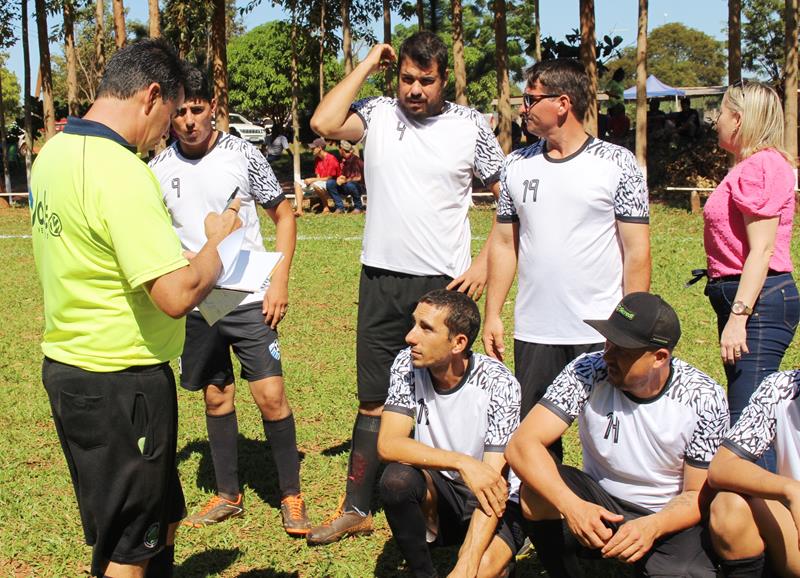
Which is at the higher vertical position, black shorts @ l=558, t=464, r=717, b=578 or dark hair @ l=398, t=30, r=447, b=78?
dark hair @ l=398, t=30, r=447, b=78

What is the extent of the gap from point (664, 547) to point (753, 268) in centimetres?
138

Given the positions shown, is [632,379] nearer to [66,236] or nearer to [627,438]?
[627,438]

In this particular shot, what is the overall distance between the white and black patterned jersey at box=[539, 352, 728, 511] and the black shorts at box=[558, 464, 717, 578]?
0.21 feet

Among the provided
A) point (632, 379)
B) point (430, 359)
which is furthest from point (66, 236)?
point (632, 379)

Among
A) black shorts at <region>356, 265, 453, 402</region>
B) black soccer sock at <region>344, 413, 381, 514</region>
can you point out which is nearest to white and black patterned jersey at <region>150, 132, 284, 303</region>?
black shorts at <region>356, 265, 453, 402</region>

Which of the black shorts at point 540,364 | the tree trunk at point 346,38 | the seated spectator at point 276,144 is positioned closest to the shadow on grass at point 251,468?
the black shorts at point 540,364

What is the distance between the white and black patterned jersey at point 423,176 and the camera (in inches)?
196

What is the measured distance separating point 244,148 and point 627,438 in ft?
8.38

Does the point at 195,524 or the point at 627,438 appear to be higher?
the point at 627,438

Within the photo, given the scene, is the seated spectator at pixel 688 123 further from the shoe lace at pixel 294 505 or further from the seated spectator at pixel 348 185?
the shoe lace at pixel 294 505

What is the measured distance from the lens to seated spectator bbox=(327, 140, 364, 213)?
22250 millimetres

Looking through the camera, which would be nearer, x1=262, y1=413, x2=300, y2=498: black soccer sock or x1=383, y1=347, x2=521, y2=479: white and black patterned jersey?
x1=383, y1=347, x2=521, y2=479: white and black patterned jersey

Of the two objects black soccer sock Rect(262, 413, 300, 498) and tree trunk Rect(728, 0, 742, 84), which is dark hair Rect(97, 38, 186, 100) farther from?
tree trunk Rect(728, 0, 742, 84)

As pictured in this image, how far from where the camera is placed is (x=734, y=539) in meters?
3.60
